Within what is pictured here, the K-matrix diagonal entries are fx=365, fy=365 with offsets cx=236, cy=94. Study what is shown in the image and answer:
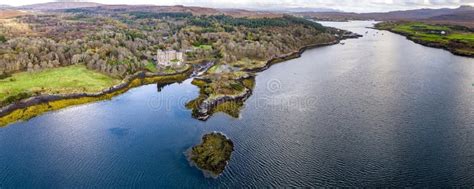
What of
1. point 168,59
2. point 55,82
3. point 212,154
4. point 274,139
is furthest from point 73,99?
point 274,139

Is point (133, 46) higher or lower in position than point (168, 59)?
higher

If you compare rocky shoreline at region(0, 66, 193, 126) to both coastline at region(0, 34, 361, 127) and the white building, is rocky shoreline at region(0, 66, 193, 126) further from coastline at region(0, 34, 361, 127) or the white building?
the white building

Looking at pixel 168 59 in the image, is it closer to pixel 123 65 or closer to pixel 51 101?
pixel 123 65

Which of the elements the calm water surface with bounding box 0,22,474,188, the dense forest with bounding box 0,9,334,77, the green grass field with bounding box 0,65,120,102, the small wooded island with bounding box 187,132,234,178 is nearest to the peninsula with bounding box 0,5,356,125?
the green grass field with bounding box 0,65,120,102

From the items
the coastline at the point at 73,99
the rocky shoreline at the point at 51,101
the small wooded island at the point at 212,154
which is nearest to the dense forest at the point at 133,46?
the coastline at the point at 73,99

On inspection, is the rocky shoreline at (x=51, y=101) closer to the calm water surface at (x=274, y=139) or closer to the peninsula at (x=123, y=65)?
the peninsula at (x=123, y=65)

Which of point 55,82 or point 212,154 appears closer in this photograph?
point 212,154

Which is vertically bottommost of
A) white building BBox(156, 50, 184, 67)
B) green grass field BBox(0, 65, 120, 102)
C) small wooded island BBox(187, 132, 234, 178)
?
small wooded island BBox(187, 132, 234, 178)

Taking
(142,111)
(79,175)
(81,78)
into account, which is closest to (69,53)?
(81,78)
